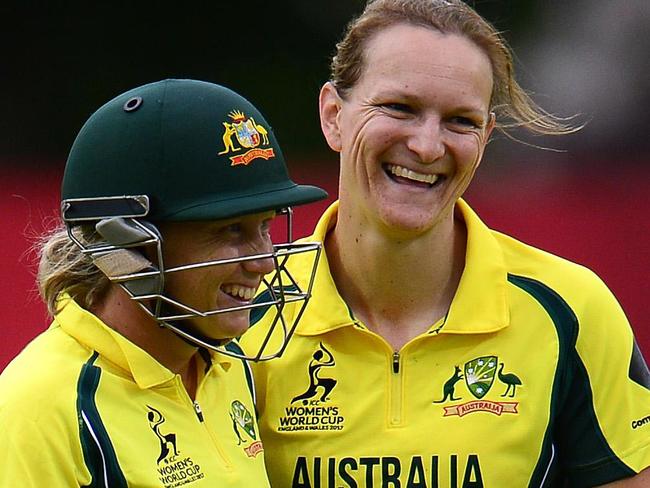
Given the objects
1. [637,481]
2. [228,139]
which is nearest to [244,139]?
[228,139]

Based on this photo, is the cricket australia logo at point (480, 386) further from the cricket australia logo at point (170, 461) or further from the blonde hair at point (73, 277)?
the blonde hair at point (73, 277)

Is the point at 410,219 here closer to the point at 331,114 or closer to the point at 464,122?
the point at 464,122

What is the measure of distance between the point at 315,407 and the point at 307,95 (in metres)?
1.49

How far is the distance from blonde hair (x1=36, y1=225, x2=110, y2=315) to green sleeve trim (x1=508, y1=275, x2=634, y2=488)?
85 centimetres

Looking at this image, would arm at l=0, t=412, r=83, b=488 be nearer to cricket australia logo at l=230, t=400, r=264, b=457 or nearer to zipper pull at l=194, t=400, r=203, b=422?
zipper pull at l=194, t=400, r=203, b=422

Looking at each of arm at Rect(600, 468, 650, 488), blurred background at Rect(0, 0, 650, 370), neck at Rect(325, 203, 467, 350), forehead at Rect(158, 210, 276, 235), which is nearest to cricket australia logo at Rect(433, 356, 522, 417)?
neck at Rect(325, 203, 467, 350)

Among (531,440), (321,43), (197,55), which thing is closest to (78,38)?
(197,55)

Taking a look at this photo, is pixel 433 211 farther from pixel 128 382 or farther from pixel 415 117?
pixel 128 382

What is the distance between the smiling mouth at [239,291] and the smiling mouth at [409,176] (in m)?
0.41

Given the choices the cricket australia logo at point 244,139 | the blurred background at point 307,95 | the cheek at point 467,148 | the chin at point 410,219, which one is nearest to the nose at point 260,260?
the cricket australia logo at point 244,139

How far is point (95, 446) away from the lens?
72.0 inches

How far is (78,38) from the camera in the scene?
146 inches

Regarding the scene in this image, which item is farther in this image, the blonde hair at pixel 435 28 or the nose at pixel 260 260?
the blonde hair at pixel 435 28

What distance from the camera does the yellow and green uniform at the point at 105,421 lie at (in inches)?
69.2
